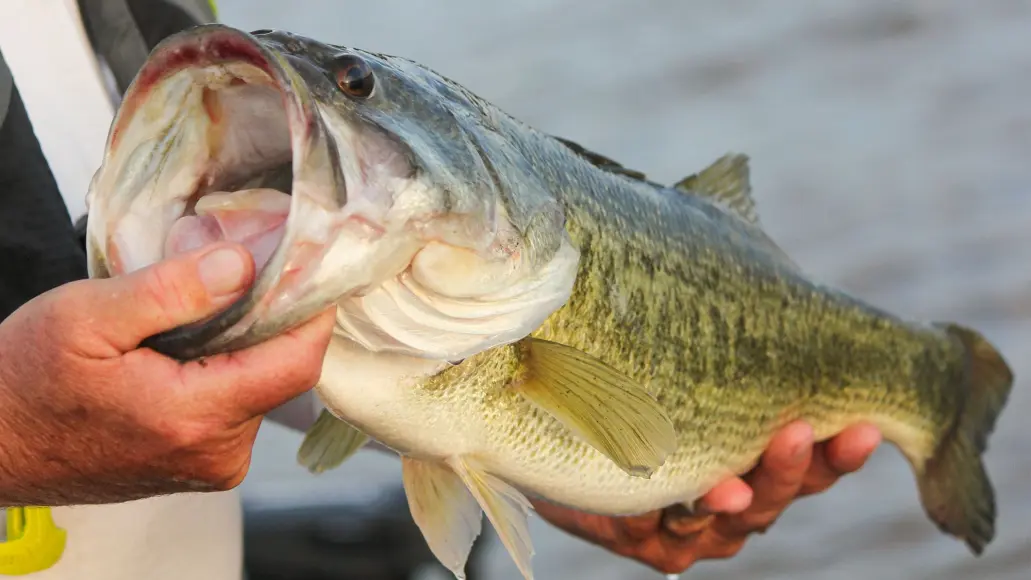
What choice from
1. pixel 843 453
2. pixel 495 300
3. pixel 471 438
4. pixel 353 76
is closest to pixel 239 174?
pixel 353 76

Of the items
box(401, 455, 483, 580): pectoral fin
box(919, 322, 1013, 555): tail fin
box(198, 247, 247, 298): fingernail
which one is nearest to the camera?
box(198, 247, 247, 298): fingernail

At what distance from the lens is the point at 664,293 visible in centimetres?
162

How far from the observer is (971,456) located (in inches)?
85.7

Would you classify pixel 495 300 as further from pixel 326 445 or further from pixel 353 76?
pixel 326 445

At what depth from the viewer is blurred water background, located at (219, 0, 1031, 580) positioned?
3107 mm

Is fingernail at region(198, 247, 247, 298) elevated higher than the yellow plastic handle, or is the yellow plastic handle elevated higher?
fingernail at region(198, 247, 247, 298)

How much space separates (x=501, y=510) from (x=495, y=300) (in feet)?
1.27

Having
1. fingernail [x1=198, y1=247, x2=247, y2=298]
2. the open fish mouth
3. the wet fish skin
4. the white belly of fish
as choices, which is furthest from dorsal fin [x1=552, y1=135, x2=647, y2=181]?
fingernail [x1=198, y1=247, x2=247, y2=298]

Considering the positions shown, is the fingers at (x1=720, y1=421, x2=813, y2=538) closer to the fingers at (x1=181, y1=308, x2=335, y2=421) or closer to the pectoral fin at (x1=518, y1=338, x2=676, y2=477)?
the pectoral fin at (x1=518, y1=338, x2=676, y2=477)

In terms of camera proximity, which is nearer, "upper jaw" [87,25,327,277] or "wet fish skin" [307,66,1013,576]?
"upper jaw" [87,25,327,277]

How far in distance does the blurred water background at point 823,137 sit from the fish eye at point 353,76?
177 cm

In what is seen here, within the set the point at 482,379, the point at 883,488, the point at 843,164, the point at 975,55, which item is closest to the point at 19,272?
the point at 482,379

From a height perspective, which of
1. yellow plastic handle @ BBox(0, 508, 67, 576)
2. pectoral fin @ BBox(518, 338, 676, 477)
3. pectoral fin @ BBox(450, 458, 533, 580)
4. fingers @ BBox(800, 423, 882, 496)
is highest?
fingers @ BBox(800, 423, 882, 496)

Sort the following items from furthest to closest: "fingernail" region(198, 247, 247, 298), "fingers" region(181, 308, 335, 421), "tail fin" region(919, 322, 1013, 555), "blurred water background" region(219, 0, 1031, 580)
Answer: "blurred water background" region(219, 0, 1031, 580) < "tail fin" region(919, 322, 1013, 555) < "fingers" region(181, 308, 335, 421) < "fingernail" region(198, 247, 247, 298)
